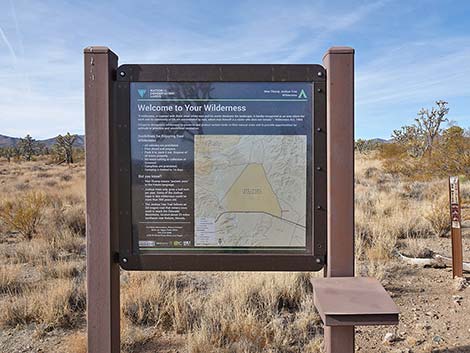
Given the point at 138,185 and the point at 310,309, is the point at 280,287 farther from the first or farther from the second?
the point at 138,185

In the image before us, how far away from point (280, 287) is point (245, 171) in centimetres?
259

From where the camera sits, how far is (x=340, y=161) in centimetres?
268

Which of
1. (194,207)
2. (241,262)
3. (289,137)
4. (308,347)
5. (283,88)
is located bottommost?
Result: (308,347)

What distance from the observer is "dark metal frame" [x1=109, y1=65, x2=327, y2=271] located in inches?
109

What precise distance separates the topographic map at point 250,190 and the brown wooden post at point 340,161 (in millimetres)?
201

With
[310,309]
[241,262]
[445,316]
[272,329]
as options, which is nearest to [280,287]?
[310,309]

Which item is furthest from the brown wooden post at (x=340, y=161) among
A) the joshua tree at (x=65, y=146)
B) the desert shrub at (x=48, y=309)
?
the joshua tree at (x=65, y=146)

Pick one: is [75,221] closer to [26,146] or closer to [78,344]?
[78,344]

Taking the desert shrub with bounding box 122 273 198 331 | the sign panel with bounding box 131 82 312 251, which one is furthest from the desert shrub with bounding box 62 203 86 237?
the sign panel with bounding box 131 82 312 251

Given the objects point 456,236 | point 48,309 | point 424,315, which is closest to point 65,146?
point 48,309

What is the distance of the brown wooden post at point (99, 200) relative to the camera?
107 inches

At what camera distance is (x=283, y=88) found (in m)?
2.78

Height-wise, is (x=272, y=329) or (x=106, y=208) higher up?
(x=106, y=208)

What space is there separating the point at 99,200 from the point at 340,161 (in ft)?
5.47
